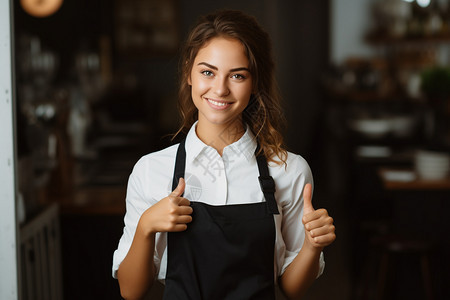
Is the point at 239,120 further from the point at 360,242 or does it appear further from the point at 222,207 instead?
the point at 360,242

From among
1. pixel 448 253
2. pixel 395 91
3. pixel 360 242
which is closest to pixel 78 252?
pixel 360 242

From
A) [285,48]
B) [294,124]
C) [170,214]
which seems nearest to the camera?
[170,214]

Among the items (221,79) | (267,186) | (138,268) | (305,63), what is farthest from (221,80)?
(305,63)

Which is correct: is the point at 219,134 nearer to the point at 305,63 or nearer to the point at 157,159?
the point at 157,159

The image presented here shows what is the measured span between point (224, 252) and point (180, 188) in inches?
7.0

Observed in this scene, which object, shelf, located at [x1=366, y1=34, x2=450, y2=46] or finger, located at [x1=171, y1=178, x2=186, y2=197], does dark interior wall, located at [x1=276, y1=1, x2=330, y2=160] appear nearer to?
shelf, located at [x1=366, y1=34, x2=450, y2=46]

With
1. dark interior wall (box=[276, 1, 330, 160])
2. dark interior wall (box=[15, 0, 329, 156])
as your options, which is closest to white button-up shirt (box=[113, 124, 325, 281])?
dark interior wall (box=[15, 0, 329, 156])

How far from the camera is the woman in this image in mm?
1229

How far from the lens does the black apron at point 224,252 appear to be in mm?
1235

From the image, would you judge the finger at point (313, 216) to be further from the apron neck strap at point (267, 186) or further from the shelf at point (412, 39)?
the shelf at point (412, 39)

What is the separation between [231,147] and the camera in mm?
1333

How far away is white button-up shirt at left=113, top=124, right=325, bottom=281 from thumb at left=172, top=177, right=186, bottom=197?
0.25 ft

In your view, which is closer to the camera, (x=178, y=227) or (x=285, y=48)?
(x=178, y=227)

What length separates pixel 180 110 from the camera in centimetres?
142
